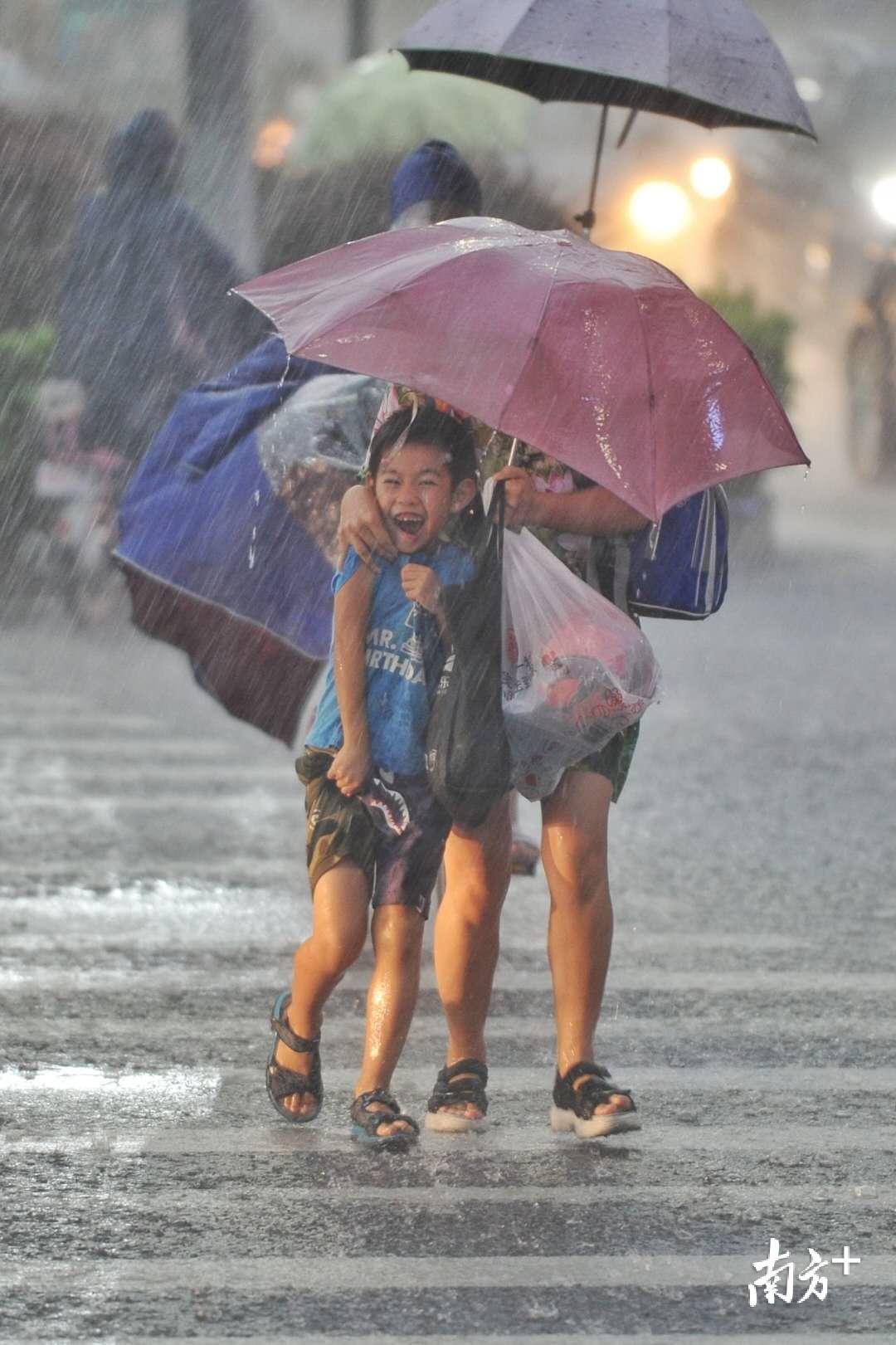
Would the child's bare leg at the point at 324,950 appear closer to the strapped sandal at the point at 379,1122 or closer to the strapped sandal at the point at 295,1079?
the strapped sandal at the point at 295,1079

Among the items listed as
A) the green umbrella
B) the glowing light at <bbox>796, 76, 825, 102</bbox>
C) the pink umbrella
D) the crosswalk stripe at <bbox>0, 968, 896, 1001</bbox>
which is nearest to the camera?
the pink umbrella

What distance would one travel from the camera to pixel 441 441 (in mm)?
4414

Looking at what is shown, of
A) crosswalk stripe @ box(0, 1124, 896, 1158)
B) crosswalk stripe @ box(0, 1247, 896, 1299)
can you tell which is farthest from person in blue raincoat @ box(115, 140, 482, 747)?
crosswalk stripe @ box(0, 1247, 896, 1299)

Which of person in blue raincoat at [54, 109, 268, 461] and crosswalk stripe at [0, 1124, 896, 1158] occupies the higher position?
person in blue raincoat at [54, 109, 268, 461]

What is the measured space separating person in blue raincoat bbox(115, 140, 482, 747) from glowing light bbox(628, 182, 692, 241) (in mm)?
20709

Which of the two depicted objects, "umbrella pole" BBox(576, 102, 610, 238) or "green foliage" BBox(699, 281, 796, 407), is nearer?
"umbrella pole" BBox(576, 102, 610, 238)

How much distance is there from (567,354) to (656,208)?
73.9ft

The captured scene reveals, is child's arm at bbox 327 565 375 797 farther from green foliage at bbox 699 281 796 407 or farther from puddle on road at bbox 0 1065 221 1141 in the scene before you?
green foliage at bbox 699 281 796 407

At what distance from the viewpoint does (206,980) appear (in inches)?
232

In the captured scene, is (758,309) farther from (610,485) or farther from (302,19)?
(302,19)

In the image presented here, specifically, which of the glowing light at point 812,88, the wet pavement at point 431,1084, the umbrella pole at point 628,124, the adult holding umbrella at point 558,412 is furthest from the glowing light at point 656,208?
the adult holding umbrella at point 558,412

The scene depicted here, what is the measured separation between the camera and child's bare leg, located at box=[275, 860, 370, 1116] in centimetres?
454

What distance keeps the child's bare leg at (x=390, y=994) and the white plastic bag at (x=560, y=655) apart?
0.41 metres

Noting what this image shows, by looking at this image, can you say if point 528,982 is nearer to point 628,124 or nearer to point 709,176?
point 628,124
